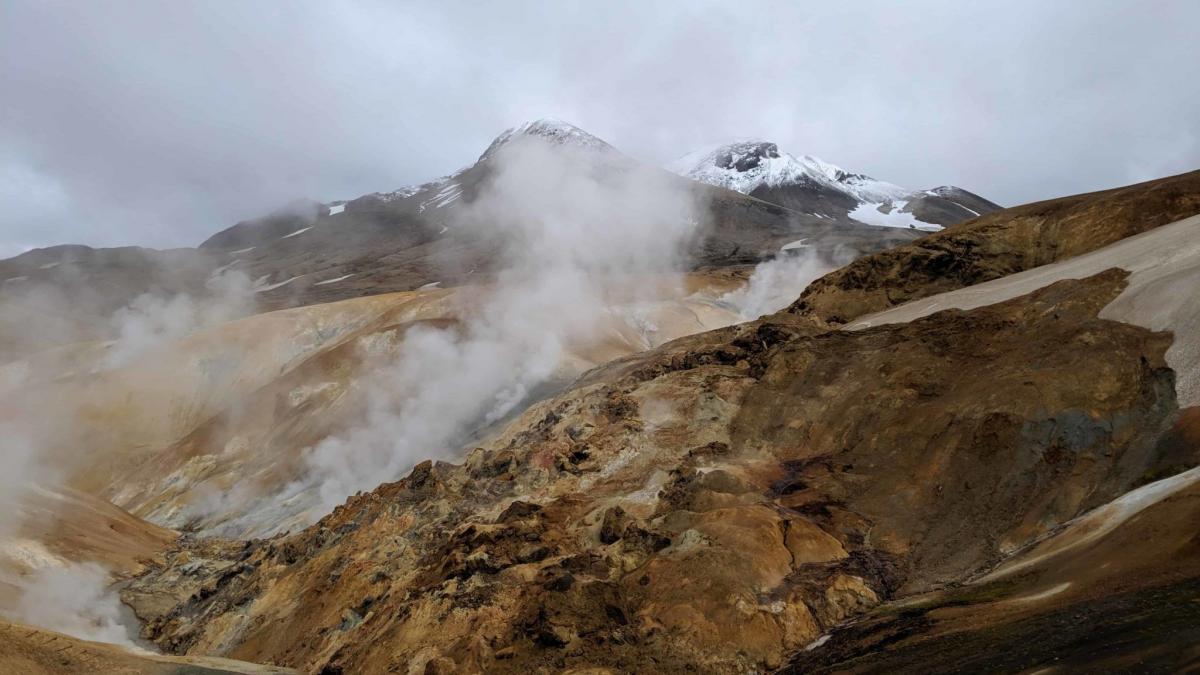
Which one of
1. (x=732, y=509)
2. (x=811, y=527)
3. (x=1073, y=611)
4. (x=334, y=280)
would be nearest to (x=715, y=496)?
(x=732, y=509)

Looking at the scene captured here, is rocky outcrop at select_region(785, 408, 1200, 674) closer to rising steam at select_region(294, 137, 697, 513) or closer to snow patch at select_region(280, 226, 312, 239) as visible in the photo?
rising steam at select_region(294, 137, 697, 513)

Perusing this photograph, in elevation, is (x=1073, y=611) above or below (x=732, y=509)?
above

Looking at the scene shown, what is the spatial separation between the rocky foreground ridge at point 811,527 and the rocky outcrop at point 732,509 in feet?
0.22

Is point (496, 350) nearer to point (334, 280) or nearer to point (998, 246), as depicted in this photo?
point (998, 246)

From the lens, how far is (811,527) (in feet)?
54.7

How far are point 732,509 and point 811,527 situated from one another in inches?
73.0

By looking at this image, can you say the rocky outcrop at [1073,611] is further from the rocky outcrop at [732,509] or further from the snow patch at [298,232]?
the snow patch at [298,232]

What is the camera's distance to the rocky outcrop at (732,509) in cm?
1447

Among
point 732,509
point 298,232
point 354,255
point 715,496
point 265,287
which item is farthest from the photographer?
point 298,232

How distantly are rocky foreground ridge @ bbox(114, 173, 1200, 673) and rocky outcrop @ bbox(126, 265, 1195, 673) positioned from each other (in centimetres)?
7

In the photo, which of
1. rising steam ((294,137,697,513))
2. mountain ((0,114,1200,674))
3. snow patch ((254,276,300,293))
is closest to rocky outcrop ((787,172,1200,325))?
mountain ((0,114,1200,674))

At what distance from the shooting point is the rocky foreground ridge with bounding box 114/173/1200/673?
1133cm

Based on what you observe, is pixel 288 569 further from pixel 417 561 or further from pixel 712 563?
pixel 712 563

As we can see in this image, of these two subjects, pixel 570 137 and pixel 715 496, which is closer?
pixel 715 496
